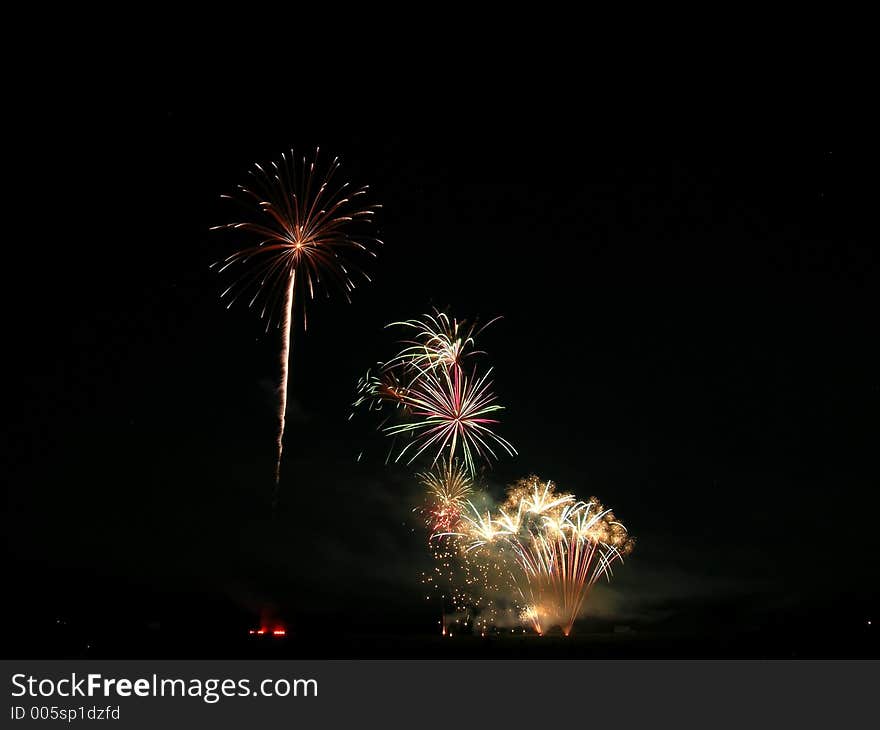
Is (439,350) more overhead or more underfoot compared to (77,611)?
more overhead

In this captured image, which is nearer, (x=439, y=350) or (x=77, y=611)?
(x=439, y=350)

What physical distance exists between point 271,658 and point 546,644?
1001cm

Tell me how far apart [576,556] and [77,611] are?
42470mm

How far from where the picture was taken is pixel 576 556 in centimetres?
4109
